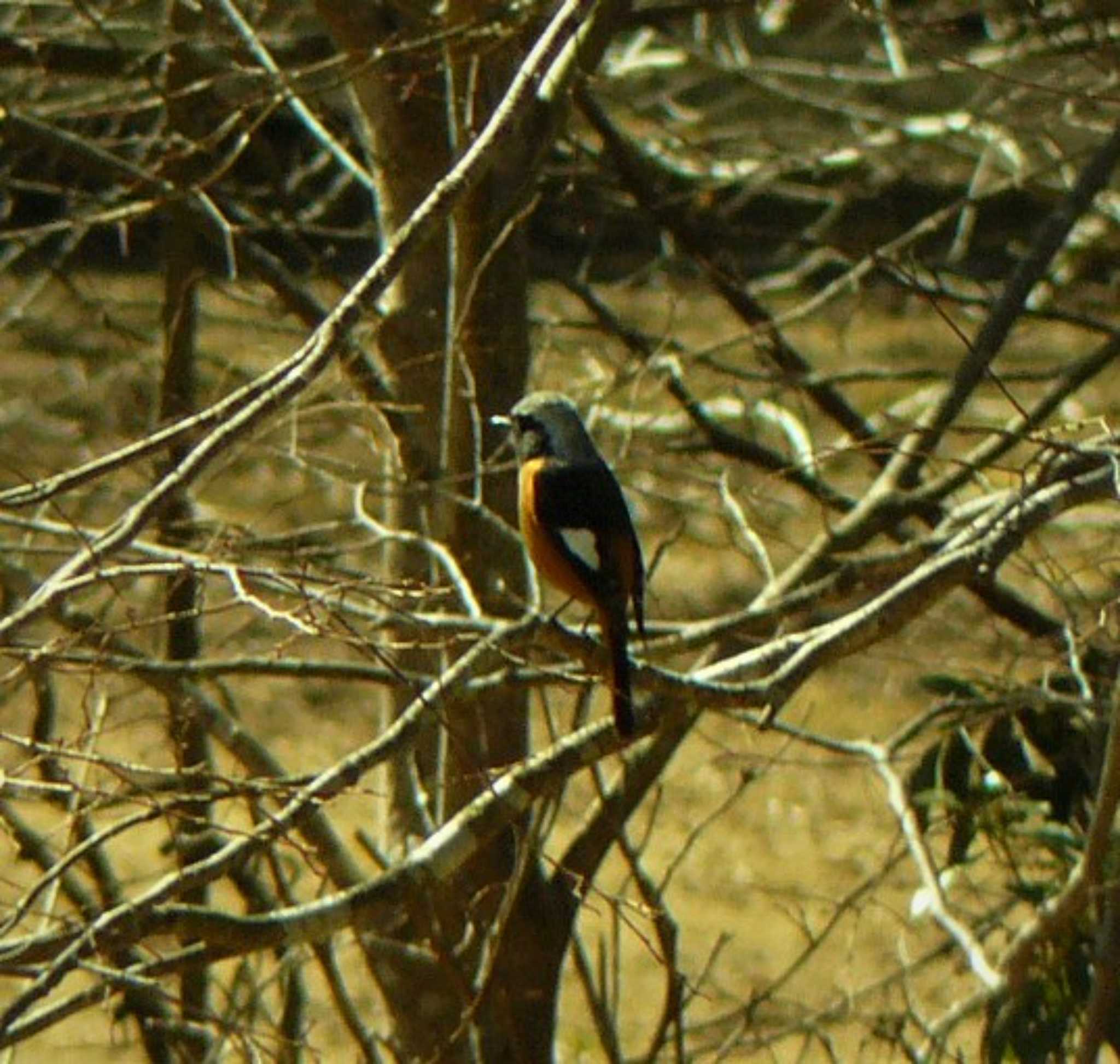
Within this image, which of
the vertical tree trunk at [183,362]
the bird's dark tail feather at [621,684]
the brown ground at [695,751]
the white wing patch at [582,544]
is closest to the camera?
the bird's dark tail feather at [621,684]

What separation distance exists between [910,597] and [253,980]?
163 cm

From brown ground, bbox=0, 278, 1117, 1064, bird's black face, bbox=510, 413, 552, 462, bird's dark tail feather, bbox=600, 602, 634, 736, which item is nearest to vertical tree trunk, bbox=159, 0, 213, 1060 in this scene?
brown ground, bbox=0, 278, 1117, 1064

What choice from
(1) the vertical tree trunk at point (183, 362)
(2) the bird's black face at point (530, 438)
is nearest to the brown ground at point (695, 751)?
(1) the vertical tree trunk at point (183, 362)

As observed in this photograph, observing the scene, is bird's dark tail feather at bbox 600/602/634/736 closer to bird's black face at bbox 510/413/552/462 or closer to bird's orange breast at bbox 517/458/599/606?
bird's orange breast at bbox 517/458/599/606

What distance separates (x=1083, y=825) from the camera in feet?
14.3

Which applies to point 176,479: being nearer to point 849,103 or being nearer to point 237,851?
point 237,851

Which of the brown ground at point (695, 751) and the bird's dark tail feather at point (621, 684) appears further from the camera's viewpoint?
the brown ground at point (695, 751)

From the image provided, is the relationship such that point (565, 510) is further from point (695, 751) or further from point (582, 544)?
point (695, 751)

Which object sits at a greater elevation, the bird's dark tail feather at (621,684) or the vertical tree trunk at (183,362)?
the vertical tree trunk at (183,362)

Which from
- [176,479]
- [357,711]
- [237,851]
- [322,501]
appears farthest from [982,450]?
[322,501]

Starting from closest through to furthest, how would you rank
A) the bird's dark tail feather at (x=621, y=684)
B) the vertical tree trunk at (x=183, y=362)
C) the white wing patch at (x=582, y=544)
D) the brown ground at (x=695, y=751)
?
1. the bird's dark tail feather at (x=621, y=684)
2. the white wing patch at (x=582, y=544)
3. the vertical tree trunk at (x=183, y=362)
4. the brown ground at (x=695, y=751)

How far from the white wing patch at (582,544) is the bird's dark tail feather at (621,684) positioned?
0.49 metres

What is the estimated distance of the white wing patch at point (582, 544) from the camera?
13.8ft

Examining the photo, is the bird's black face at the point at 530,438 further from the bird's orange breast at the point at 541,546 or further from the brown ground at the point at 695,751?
the brown ground at the point at 695,751
